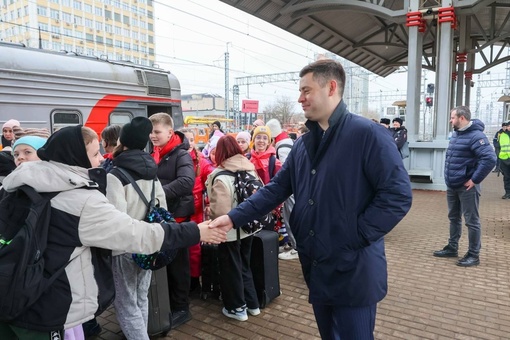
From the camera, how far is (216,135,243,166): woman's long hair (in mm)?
3619

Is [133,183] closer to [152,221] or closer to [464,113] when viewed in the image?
[152,221]

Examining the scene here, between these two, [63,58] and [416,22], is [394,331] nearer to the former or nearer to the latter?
[63,58]

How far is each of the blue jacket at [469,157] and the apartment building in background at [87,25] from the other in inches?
2074

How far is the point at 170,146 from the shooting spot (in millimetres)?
3656

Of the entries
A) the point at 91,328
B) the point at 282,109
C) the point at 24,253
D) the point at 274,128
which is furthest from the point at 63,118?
the point at 282,109

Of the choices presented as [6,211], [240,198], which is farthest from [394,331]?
[6,211]

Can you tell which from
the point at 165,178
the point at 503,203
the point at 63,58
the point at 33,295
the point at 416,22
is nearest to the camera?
the point at 33,295

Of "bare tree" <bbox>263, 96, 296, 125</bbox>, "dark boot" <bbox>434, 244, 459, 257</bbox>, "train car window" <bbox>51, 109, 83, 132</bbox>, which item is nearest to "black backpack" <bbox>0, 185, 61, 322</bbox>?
"dark boot" <bbox>434, 244, 459, 257</bbox>

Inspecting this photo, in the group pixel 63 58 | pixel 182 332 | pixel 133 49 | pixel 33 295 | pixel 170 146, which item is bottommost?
pixel 182 332

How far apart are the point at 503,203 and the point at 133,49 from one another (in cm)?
7249

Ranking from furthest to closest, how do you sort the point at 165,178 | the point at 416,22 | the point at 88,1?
the point at 88,1
the point at 416,22
the point at 165,178

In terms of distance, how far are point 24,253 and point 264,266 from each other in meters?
2.59

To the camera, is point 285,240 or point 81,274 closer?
point 81,274

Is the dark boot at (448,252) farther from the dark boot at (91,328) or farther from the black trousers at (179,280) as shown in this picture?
the dark boot at (91,328)
